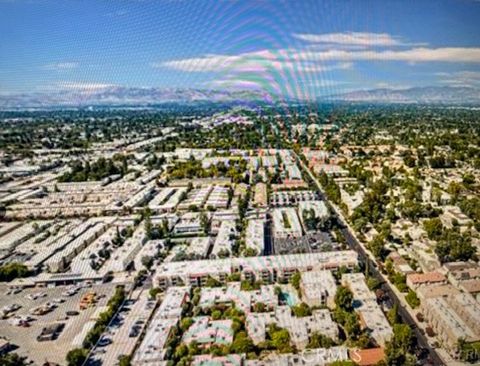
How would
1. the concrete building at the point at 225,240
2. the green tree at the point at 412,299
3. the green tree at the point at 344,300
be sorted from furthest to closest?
the concrete building at the point at 225,240, the green tree at the point at 412,299, the green tree at the point at 344,300

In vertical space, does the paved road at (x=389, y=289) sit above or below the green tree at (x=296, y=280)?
below

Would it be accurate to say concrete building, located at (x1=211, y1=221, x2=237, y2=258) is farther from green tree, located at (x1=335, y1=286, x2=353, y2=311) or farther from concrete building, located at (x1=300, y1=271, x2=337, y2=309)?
green tree, located at (x1=335, y1=286, x2=353, y2=311)

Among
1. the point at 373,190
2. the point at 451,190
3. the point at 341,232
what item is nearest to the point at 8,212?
the point at 341,232

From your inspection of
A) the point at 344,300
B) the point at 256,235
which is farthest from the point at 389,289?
the point at 256,235

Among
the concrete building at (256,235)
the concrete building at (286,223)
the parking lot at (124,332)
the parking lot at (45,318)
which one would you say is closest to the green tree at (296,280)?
the concrete building at (256,235)

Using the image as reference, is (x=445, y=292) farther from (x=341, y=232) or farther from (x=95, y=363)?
(x=95, y=363)

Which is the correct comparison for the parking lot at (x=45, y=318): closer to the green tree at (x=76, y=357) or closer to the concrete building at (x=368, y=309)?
the green tree at (x=76, y=357)

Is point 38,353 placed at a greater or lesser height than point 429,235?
lesser

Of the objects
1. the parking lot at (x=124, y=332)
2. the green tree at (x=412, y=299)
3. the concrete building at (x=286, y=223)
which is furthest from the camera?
the concrete building at (x=286, y=223)
